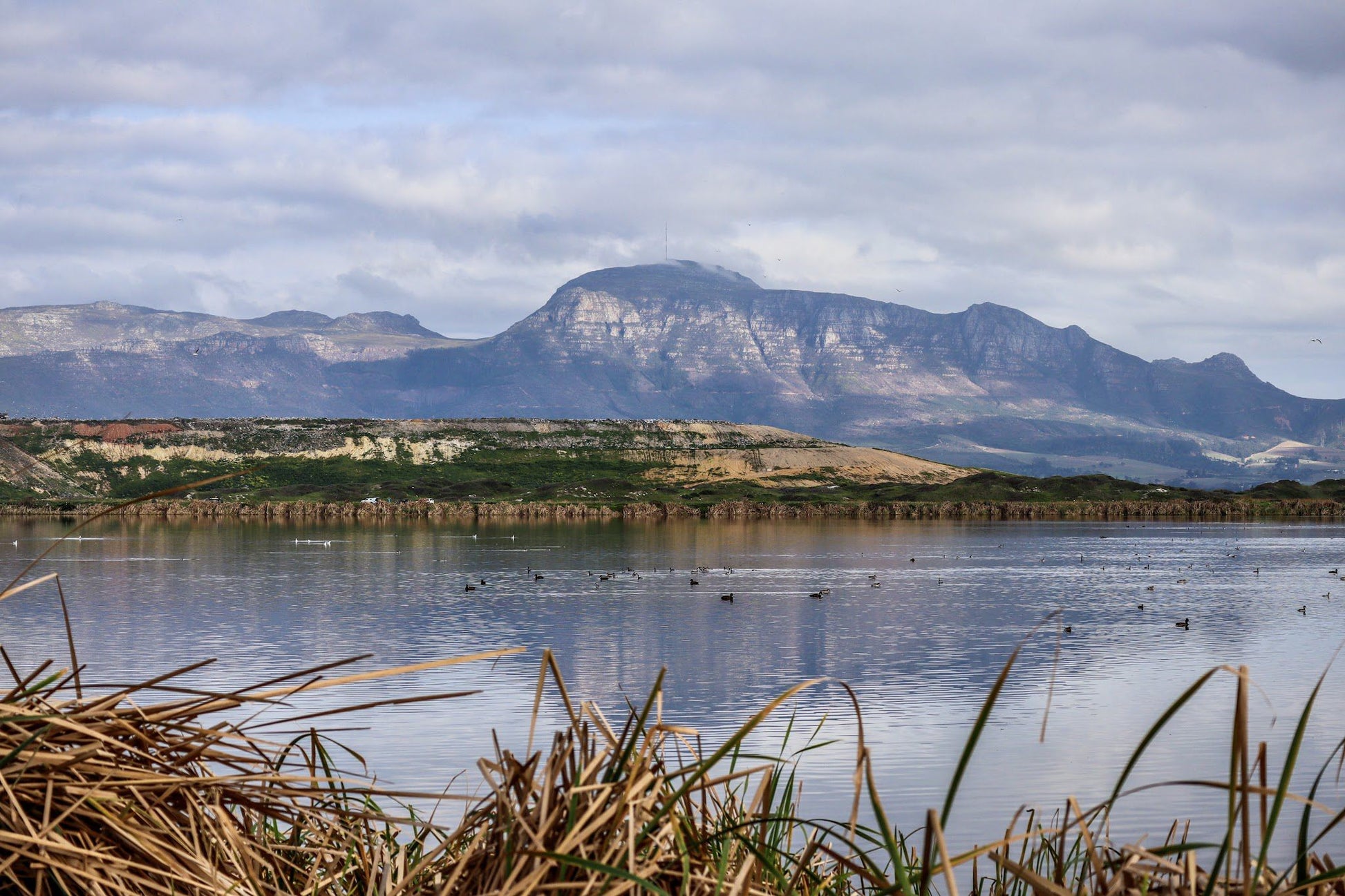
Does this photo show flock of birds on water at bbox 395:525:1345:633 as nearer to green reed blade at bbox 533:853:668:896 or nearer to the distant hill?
green reed blade at bbox 533:853:668:896

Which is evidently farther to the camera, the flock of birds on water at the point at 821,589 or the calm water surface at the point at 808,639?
the flock of birds on water at the point at 821,589

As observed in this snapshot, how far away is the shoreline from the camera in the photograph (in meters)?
128

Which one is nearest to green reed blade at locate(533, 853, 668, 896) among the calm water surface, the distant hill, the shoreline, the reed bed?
the reed bed

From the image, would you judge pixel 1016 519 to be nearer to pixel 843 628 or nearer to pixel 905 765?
pixel 843 628

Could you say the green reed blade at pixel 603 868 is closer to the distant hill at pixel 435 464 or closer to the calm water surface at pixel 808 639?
A: the calm water surface at pixel 808 639

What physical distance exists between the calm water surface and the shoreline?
50549mm

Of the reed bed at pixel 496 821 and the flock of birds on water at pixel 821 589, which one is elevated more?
the reed bed at pixel 496 821

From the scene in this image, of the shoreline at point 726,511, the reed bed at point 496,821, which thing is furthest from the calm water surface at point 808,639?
the shoreline at point 726,511

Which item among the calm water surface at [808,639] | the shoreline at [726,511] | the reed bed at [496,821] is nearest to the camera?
the reed bed at [496,821]

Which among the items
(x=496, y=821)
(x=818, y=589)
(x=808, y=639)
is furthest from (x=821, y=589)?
(x=496, y=821)

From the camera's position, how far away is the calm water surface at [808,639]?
18922 millimetres

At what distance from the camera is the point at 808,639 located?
34594mm

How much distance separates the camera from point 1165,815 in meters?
15.5

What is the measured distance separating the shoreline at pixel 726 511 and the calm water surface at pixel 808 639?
50.5 m
